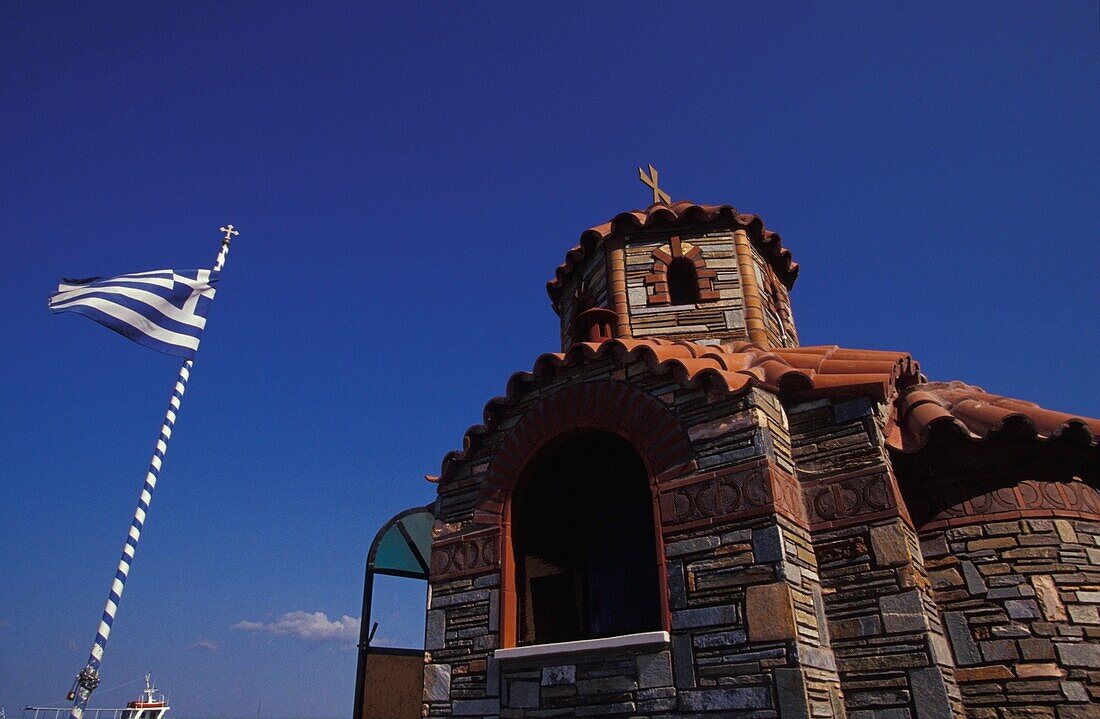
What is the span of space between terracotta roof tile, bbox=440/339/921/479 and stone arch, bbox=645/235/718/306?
1.57 m

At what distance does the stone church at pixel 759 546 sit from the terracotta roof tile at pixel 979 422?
22 millimetres

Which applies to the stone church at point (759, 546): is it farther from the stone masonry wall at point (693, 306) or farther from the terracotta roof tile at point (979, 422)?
the stone masonry wall at point (693, 306)

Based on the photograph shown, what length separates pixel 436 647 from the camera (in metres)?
6.54

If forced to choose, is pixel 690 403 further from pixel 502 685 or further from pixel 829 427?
pixel 502 685

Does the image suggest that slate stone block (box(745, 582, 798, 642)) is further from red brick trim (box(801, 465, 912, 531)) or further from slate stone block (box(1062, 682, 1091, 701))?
slate stone block (box(1062, 682, 1091, 701))

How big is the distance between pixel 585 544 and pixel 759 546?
2154 millimetres

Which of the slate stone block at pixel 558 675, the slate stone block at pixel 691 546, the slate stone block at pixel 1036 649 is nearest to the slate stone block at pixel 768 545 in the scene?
the slate stone block at pixel 691 546

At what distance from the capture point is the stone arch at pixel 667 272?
9023 millimetres

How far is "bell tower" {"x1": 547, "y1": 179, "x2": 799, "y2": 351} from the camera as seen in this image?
880 cm

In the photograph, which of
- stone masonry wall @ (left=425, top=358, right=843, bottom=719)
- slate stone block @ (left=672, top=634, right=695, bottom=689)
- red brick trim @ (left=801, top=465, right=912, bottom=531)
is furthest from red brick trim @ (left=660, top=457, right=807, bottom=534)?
slate stone block @ (left=672, top=634, right=695, bottom=689)

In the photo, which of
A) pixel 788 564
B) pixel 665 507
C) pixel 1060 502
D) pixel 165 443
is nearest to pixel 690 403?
pixel 665 507

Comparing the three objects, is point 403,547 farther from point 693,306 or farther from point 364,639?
point 693,306

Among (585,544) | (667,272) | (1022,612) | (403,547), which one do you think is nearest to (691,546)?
(585,544)

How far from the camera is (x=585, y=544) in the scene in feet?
22.7
